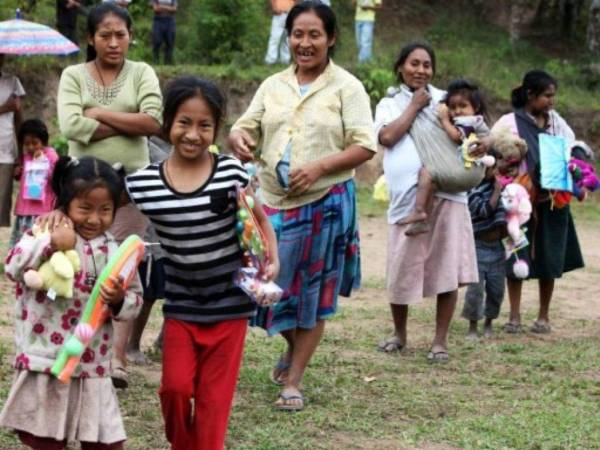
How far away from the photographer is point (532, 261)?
28.8 feet

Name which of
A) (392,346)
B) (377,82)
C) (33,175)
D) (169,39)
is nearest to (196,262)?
(392,346)

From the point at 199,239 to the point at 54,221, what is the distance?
0.56 meters

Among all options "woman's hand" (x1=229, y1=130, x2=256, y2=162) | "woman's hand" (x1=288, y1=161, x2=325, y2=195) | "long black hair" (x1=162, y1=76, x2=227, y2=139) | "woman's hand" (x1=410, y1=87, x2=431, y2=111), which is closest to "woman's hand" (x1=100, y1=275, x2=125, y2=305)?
"long black hair" (x1=162, y1=76, x2=227, y2=139)

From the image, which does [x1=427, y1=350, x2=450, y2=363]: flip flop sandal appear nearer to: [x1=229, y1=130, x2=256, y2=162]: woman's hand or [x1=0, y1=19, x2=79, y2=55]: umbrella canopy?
[x1=229, y1=130, x2=256, y2=162]: woman's hand

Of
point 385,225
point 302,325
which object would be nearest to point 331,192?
point 302,325

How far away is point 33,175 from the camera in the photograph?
9336mm

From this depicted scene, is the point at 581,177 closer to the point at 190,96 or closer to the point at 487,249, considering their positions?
the point at 487,249

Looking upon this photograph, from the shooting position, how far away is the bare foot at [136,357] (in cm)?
694

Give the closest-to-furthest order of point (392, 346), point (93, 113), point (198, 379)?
point (198, 379)
point (93, 113)
point (392, 346)

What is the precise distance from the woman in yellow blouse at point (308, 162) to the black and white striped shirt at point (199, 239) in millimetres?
1197

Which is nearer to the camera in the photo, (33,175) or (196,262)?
(196,262)

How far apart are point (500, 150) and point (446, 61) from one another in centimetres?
1126

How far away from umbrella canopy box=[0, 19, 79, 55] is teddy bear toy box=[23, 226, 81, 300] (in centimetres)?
675

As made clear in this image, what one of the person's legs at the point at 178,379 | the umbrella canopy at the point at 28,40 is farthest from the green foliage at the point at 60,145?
the person's legs at the point at 178,379
